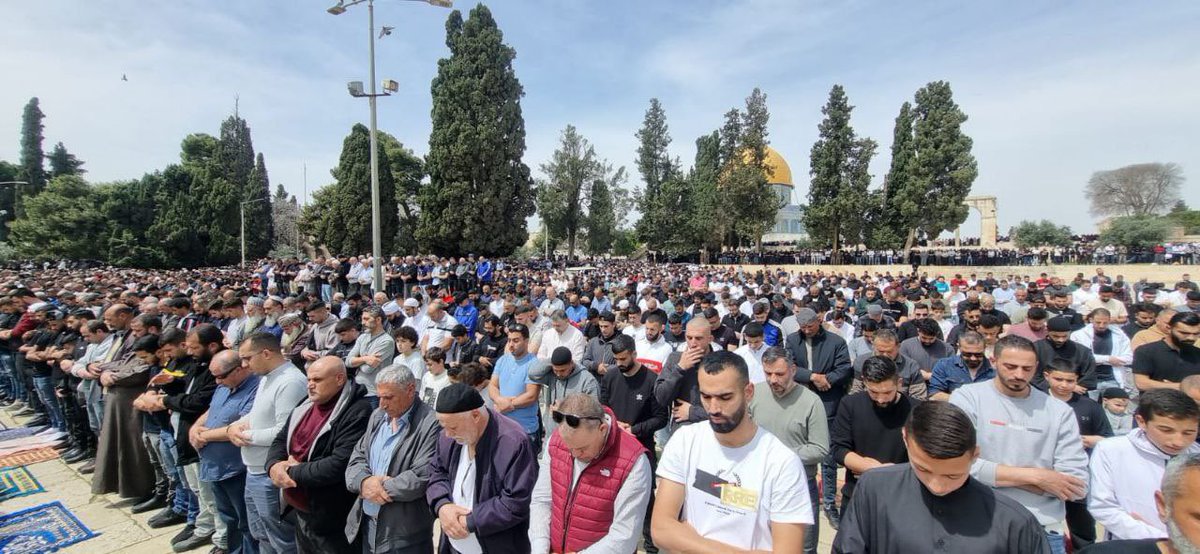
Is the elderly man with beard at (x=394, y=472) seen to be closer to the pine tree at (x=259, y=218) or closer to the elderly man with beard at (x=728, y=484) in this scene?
the elderly man with beard at (x=728, y=484)

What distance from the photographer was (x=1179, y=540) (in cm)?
154

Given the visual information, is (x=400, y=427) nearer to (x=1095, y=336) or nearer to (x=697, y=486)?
(x=697, y=486)

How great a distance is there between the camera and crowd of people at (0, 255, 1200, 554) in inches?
80.4

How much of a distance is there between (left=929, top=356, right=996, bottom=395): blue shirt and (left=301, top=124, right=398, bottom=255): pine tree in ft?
111

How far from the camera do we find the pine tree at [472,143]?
1186 inches

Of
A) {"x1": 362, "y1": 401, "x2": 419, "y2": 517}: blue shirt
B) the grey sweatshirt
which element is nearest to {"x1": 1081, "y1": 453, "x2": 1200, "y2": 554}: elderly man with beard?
the grey sweatshirt

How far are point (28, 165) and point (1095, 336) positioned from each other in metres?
68.9

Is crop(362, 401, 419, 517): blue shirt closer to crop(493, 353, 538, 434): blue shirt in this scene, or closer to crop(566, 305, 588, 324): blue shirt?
crop(493, 353, 538, 434): blue shirt

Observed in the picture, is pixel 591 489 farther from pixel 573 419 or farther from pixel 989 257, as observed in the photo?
pixel 989 257

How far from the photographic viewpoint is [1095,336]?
5.59 meters

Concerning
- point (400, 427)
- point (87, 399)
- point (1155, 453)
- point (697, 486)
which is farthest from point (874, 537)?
point (87, 399)

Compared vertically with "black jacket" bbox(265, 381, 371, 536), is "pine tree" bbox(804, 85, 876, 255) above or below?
above

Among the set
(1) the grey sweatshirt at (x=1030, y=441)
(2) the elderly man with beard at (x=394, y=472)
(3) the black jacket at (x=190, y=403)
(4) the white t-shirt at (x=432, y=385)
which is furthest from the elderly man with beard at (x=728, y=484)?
(3) the black jacket at (x=190, y=403)

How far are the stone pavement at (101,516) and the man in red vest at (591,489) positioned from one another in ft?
7.61
